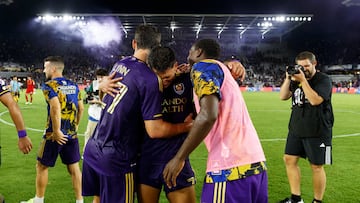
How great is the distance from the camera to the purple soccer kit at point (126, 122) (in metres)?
3.02

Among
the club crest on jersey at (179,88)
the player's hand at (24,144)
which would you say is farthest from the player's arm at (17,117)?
the club crest on jersey at (179,88)

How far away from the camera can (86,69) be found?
5603 centimetres

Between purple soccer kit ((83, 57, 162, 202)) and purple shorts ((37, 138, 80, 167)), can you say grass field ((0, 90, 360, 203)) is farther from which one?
purple soccer kit ((83, 57, 162, 202))

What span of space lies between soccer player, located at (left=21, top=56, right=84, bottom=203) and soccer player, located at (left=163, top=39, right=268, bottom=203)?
2.69 meters

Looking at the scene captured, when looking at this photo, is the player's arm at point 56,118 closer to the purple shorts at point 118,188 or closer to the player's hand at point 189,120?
the purple shorts at point 118,188

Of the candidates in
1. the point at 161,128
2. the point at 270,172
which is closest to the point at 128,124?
the point at 161,128

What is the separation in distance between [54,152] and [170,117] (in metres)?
2.44

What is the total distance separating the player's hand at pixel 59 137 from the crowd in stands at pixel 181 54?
50209 millimetres

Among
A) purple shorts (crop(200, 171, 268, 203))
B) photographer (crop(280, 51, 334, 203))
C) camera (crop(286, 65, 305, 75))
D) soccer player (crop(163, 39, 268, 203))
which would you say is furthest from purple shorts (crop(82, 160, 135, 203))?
photographer (crop(280, 51, 334, 203))

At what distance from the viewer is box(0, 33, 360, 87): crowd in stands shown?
185 feet

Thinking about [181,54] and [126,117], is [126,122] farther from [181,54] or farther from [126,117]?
[181,54]

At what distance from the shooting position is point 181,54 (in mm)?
54875

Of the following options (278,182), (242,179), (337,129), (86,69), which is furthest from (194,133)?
(86,69)

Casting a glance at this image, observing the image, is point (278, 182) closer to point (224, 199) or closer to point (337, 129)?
point (224, 199)
